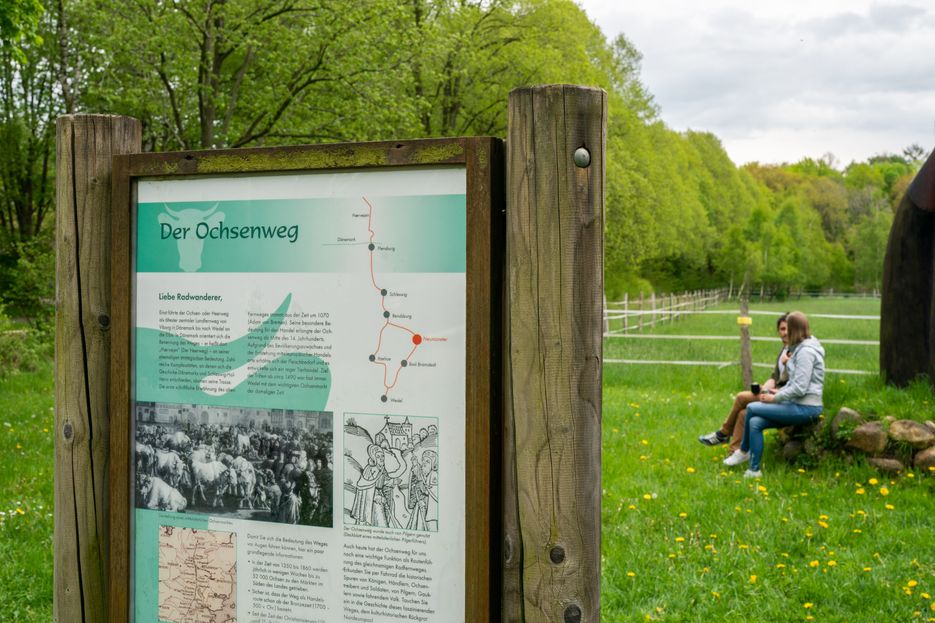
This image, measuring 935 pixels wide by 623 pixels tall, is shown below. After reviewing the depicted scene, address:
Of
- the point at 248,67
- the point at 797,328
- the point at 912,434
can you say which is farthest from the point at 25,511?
the point at 248,67

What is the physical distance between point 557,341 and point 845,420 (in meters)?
6.64

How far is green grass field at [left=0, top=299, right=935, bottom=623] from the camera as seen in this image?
17.0 ft

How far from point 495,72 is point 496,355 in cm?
2353

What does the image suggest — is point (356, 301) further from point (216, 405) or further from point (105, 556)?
point (105, 556)

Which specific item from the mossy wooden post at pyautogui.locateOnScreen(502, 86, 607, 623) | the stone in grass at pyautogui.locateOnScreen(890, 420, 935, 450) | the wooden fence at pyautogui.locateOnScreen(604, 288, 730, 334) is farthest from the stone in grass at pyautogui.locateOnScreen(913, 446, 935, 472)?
the wooden fence at pyautogui.locateOnScreen(604, 288, 730, 334)

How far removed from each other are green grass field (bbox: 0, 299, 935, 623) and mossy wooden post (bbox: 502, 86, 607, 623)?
2734mm

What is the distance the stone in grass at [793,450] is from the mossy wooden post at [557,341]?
21.6ft

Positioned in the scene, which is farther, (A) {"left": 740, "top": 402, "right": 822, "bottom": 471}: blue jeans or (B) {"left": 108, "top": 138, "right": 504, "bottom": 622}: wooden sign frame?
(A) {"left": 740, "top": 402, "right": 822, "bottom": 471}: blue jeans

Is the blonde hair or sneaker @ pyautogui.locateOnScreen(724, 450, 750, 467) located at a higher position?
the blonde hair

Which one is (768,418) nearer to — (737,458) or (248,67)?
(737,458)

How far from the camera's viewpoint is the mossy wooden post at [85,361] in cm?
301

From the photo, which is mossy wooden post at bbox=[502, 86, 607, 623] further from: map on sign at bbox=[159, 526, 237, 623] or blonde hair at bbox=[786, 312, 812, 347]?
blonde hair at bbox=[786, 312, 812, 347]

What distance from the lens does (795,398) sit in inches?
322

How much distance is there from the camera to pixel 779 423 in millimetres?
8312
